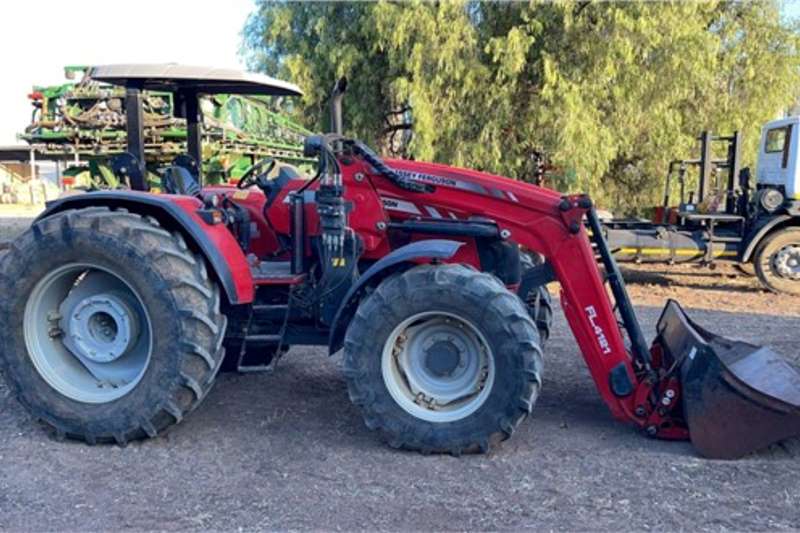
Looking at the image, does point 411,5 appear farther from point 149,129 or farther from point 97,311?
point 97,311

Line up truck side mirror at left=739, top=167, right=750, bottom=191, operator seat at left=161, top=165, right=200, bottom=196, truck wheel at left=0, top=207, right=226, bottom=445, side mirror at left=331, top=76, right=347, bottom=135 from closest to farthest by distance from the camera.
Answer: truck wheel at left=0, top=207, right=226, bottom=445, side mirror at left=331, top=76, right=347, bottom=135, operator seat at left=161, top=165, right=200, bottom=196, truck side mirror at left=739, top=167, right=750, bottom=191

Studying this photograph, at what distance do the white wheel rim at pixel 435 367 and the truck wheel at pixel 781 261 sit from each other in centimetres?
843

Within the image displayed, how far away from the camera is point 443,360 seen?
425 cm

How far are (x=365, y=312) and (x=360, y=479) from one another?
0.90 m

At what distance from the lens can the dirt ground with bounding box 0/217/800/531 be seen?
3.41m

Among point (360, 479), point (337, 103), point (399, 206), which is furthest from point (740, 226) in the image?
point (360, 479)

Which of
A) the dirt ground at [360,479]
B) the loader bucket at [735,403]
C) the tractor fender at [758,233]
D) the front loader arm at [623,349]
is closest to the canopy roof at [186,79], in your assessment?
the front loader arm at [623,349]

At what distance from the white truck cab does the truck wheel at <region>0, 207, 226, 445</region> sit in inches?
382

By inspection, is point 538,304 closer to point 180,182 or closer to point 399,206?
point 399,206

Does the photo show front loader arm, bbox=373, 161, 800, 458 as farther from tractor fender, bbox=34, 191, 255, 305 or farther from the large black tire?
tractor fender, bbox=34, 191, 255, 305

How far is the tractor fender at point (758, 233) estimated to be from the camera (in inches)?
432

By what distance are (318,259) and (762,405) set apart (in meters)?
2.72

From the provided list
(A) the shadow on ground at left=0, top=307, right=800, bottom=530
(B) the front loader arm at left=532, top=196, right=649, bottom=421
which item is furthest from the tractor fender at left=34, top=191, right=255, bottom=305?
(B) the front loader arm at left=532, top=196, right=649, bottom=421

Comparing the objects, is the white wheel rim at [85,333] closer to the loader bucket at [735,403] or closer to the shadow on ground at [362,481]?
the shadow on ground at [362,481]
